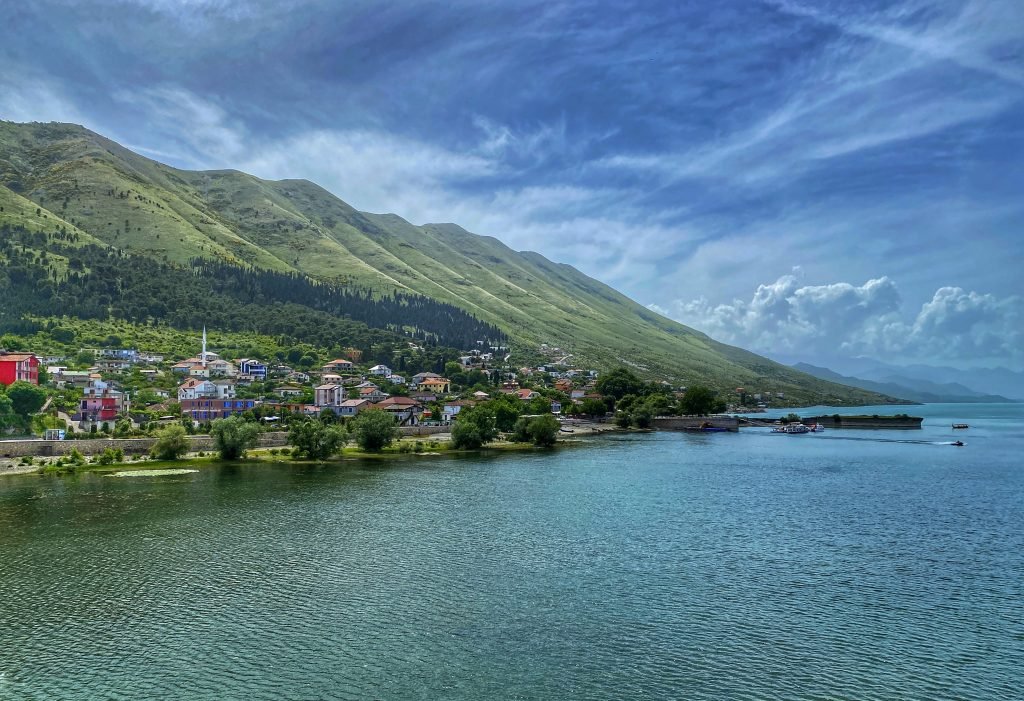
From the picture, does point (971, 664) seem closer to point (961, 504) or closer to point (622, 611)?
point (622, 611)

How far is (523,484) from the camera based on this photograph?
73125 mm

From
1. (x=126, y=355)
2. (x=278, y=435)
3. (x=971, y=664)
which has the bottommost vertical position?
(x=971, y=664)

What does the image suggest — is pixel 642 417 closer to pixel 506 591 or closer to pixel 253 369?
pixel 253 369

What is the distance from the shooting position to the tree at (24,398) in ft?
314

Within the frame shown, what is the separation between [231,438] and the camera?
88.8m

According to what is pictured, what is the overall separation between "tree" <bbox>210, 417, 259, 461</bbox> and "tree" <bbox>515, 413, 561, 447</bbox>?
46.9 m

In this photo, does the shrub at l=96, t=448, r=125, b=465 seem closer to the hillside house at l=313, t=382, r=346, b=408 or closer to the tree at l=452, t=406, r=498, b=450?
the tree at l=452, t=406, r=498, b=450

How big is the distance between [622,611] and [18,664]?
88.4 feet

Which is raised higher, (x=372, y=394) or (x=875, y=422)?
(x=372, y=394)

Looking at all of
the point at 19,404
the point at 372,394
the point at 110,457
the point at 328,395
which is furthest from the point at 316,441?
the point at 372,394

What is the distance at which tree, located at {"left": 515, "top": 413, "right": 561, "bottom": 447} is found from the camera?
115062mm

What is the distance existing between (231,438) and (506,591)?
64.7 metres

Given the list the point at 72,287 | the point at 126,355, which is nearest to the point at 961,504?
the point at 126,355

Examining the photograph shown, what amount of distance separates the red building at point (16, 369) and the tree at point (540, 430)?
280 feet
